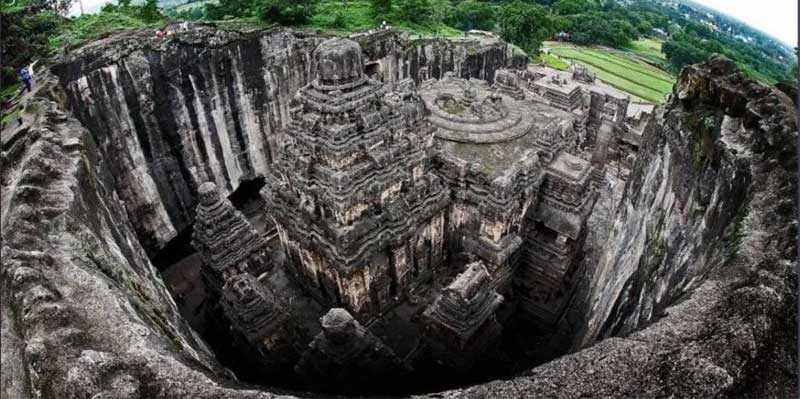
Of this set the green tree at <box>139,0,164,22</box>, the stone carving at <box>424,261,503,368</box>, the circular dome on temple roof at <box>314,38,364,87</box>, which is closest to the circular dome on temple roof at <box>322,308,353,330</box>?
the stone carving at <box>424,261,503,368</box>

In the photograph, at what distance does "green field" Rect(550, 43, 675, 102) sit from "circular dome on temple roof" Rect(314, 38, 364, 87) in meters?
41.3

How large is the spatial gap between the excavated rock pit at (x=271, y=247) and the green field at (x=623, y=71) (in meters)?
31.2

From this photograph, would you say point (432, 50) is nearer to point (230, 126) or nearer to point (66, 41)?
point (230, 126)

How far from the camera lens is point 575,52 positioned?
59.5 metres

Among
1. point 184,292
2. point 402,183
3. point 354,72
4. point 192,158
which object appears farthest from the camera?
point 192,158

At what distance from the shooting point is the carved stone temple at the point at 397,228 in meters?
13.9

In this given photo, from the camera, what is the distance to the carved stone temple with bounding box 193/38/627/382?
45.6 ft

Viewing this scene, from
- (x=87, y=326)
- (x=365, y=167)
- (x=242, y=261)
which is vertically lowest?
(x=242, y=261)

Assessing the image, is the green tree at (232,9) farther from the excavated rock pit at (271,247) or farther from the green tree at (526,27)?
the green tree at (526,27)

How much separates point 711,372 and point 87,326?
963 cm

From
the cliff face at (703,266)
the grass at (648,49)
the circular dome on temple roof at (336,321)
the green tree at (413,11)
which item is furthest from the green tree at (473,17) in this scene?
the circular dome on temple roof at (336,321)

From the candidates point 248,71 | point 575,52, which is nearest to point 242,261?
point 248,71

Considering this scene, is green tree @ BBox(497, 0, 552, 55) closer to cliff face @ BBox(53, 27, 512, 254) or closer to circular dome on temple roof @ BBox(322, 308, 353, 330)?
cliff face @ BBox(53, 27, 512, 254)

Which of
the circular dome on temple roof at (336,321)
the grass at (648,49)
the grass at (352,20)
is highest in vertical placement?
the grass at (352,20)
